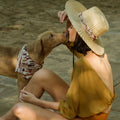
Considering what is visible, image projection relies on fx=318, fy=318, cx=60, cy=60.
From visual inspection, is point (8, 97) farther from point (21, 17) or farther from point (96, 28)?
point (21, 17)

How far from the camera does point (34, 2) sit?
31.7 feet

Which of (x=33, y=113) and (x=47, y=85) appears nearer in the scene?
(x=33, y=113)

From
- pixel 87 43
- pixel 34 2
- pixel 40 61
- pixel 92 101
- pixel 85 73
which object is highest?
pixel 87 43

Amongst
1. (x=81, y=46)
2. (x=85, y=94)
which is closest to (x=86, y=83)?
(x=85, y=94)

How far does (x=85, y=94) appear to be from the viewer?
2.41m

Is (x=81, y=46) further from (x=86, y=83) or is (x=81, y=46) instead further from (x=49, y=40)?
(x=49, y=40)

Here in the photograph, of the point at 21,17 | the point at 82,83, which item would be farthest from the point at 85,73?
the point at 21,17

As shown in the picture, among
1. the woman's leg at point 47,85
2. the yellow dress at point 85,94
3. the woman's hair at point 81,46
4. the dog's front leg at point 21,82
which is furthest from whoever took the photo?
the dog's front leg at point 21,82

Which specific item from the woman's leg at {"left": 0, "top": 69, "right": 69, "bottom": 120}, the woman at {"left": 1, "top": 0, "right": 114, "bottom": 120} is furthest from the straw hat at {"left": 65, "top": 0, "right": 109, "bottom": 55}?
the woman's leg at {"left": 0, "top": 69, "right": 69, "bottom": 120}

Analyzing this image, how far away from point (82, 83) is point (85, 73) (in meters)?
0.08

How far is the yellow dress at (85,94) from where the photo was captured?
239 centimetres

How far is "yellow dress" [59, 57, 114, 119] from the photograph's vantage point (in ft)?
7.84

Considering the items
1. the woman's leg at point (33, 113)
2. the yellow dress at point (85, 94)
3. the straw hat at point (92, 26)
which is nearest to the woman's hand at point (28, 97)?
the woman's leg at point (33, 113)

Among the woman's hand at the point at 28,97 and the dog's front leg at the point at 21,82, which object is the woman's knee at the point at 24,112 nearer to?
the woman's hand at the point at 28,97
